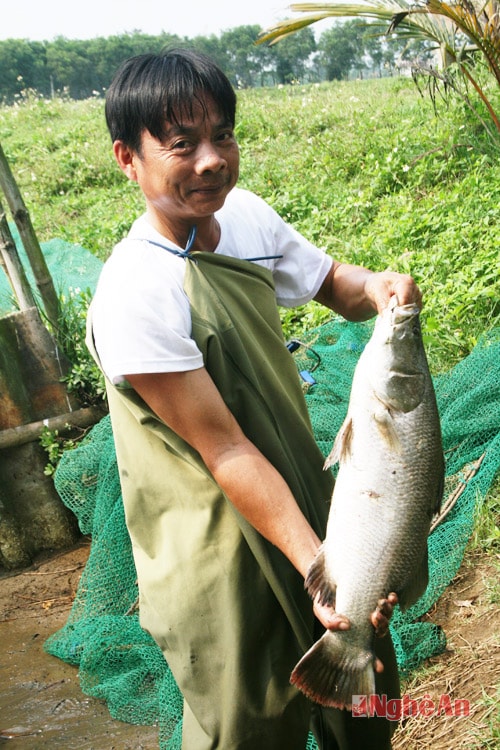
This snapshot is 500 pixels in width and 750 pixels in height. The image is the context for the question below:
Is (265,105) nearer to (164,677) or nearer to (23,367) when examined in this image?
(23,367)

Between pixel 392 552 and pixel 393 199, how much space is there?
651 cm

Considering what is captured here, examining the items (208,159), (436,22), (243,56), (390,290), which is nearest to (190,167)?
(208,159)

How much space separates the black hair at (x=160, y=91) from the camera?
2104 millimetres

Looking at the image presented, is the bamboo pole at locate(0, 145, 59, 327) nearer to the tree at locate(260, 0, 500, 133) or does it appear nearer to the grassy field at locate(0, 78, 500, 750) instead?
the grassy field at locate(0, 78, 500, 750)

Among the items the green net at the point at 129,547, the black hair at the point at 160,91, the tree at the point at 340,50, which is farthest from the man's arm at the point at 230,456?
the tree at the point at 340,50

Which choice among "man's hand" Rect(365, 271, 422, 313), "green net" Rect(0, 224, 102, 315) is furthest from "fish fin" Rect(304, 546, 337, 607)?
"green net" Rect(0, 224, 102, 315)

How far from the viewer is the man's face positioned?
6.91 feet

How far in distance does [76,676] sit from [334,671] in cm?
287

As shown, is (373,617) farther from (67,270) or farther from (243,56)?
(243,56)

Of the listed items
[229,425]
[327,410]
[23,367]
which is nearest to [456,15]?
[327,410]

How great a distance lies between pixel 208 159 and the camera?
2.10 m

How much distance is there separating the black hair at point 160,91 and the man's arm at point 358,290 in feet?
2.04

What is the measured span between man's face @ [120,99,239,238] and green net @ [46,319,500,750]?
2258 mm

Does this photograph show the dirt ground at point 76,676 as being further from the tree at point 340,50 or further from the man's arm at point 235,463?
the tree at point 340,50
